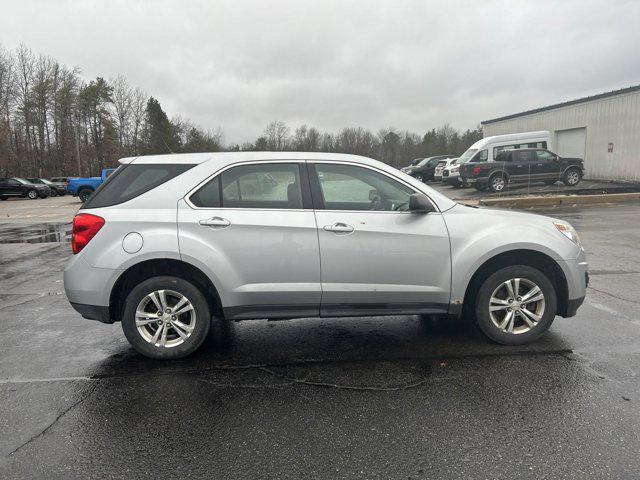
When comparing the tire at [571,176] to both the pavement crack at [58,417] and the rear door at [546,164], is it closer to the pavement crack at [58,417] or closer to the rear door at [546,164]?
the rear door at [546,164]

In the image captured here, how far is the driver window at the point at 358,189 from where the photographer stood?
4.02m

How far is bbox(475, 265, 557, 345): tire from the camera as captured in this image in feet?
13.4

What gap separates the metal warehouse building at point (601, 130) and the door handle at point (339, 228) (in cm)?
2446

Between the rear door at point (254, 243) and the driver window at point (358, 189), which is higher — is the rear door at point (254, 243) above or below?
below

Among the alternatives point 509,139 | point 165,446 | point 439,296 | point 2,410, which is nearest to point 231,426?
point 165,446

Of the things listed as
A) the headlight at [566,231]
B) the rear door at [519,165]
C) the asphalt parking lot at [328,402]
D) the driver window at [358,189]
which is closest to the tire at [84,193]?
the rear door at [519,165]

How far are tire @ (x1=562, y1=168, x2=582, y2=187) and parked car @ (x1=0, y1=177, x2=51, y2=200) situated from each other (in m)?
36.6

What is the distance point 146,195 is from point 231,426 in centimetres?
208

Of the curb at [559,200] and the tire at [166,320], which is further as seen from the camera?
the curb at [559,200]

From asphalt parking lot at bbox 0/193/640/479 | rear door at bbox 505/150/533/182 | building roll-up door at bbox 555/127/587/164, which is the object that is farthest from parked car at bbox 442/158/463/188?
A: asphalt parking lot at bbox 0/193/640/479

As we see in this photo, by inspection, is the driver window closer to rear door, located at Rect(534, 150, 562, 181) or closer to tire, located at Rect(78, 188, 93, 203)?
rear door, located at Rect(534, 150, 562, 181)

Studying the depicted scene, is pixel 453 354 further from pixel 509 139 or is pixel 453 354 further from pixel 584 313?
pixel 509 139

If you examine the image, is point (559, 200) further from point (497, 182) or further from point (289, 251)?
point (289, 251)

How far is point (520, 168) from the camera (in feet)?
66.9
